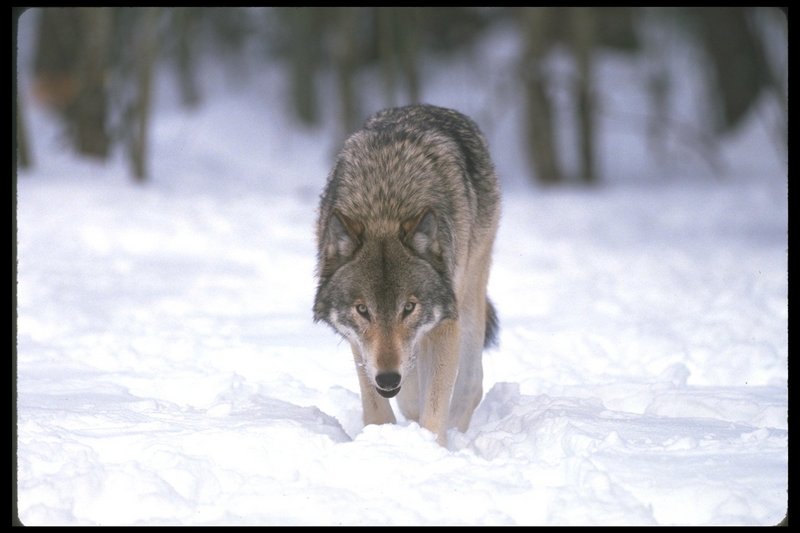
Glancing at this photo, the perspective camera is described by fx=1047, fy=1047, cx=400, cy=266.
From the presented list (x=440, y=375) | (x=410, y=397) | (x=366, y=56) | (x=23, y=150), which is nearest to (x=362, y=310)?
(x=440, y=375)

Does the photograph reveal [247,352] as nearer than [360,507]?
No

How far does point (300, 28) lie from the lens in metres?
26.3

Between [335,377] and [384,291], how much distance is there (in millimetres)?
1991

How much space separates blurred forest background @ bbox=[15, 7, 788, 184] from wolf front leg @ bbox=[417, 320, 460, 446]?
283 inches

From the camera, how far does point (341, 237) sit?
5.04 meters

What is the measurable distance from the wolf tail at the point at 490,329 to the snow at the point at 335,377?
10.9 inches

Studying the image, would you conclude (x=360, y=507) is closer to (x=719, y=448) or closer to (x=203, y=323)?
(x=719, y=448)

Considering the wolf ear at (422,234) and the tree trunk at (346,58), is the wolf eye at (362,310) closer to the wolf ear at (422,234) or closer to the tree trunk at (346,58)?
the wolf ear at (422,234)

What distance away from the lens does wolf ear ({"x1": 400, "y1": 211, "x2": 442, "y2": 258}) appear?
5.04m

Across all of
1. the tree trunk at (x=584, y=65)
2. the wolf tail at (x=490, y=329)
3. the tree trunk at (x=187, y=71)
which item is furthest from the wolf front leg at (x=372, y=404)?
the tree trunk at (x=187, y=71)

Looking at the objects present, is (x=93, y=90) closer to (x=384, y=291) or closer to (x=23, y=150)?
(x=23, y=150)

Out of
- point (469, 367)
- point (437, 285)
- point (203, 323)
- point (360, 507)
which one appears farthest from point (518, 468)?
point (203, 323)

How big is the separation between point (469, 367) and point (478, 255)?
66 cm
